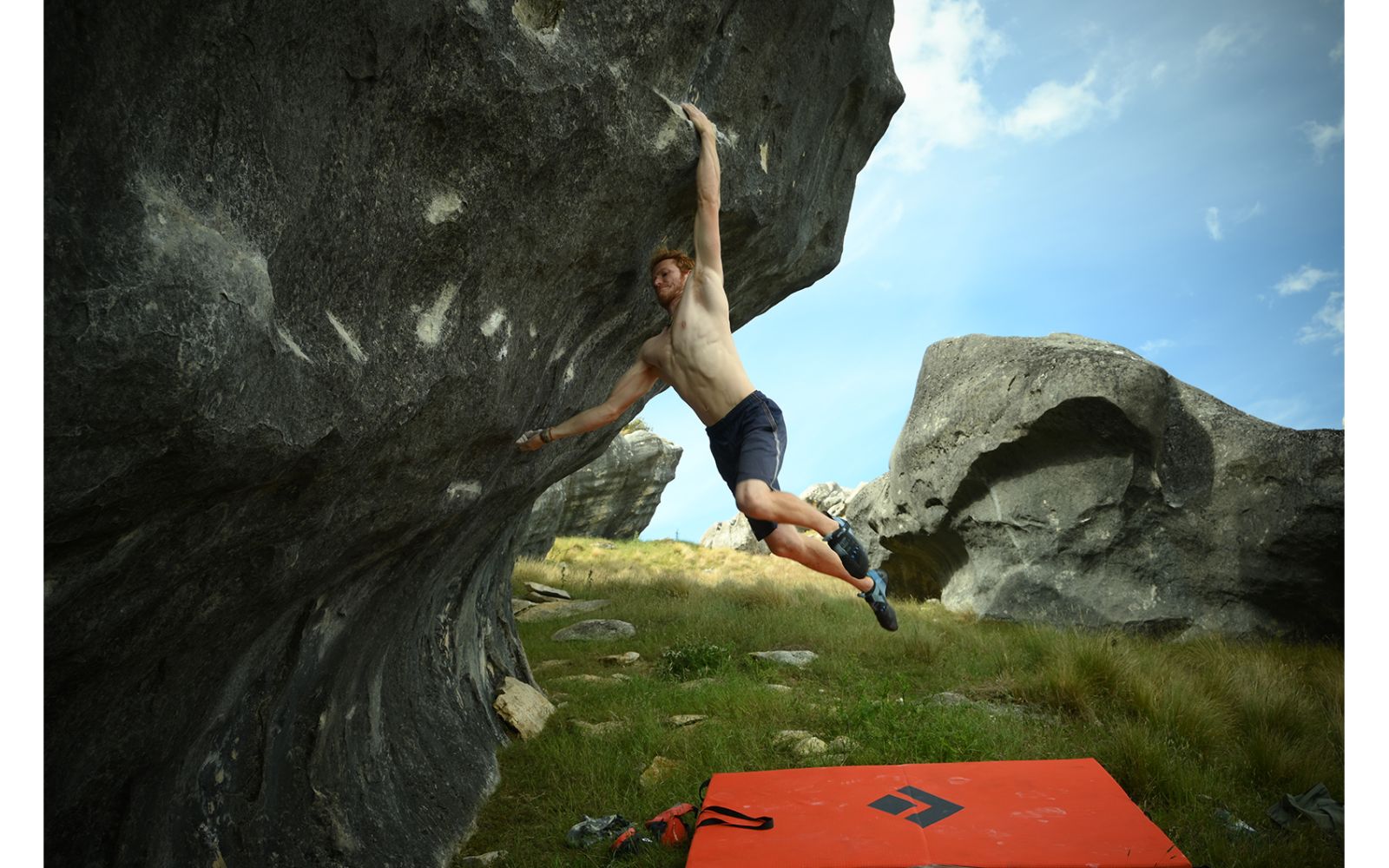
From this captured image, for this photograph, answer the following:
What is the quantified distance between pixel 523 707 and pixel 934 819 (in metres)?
3.54

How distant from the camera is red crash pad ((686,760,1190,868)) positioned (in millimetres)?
3818

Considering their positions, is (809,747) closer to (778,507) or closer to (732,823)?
(732,823)

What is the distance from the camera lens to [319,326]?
2.74m

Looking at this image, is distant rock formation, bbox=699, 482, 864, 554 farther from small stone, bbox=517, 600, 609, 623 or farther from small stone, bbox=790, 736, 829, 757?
small stone, bbox=790, 736, 829, 757

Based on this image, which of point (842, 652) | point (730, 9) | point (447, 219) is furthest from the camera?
point (842, 652)

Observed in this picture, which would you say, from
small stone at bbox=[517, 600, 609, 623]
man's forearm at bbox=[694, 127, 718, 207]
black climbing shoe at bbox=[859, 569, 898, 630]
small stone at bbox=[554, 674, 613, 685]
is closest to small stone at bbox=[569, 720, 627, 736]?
small stone at bbox=[554, 674, 613, 685]

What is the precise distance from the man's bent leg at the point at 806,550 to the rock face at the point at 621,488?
63.5 ft

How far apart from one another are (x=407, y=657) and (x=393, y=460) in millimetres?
2501

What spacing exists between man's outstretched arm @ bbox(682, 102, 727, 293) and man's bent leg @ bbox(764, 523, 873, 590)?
1242mm

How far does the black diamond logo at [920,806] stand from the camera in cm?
425

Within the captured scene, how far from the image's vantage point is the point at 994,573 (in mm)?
11070

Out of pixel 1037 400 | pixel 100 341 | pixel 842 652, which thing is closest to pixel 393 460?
pixel 100 341

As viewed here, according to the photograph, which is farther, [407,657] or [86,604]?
[407,657]
